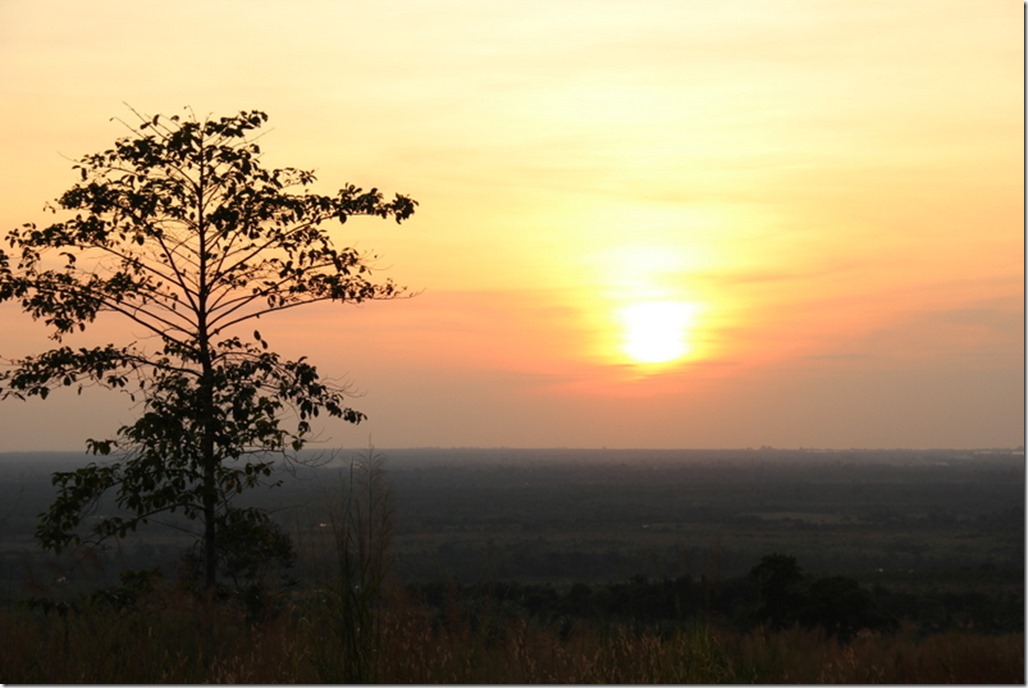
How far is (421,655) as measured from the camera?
7.93m

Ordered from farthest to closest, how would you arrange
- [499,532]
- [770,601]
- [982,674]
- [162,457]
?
1. [499,532]
2. [770,601]
3. [162,457]
4. [982,674]

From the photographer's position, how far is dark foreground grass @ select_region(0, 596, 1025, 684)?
782 centimetres

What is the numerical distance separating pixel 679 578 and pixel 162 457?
→ 16.0 ft

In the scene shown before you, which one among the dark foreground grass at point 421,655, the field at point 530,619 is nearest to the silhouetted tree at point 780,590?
the field at point 530,619

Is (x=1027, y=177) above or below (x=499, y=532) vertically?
above

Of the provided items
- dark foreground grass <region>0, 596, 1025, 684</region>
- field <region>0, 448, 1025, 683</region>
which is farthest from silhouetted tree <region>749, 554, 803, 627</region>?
dark foreground grass <region>0, 596, 1025, 684</region>

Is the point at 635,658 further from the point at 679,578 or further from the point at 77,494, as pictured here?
the point at 77,494

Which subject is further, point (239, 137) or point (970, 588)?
point (970, 588)

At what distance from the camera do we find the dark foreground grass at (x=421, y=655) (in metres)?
7.82

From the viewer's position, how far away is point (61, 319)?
36.4 feet

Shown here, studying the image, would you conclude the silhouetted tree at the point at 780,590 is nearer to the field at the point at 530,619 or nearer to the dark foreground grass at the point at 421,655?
the field at the point at 530,619

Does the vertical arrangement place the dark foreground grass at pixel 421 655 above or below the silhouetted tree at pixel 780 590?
above

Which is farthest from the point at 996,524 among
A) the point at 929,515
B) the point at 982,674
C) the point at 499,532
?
the point at 982,674

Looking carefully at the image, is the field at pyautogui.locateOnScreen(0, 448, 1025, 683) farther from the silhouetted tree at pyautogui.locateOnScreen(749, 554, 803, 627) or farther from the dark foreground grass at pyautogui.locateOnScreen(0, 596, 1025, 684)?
the silhouetted tree at pyautogui.locateOnScreen(749, 554, 803, 627)
